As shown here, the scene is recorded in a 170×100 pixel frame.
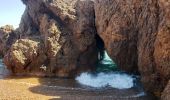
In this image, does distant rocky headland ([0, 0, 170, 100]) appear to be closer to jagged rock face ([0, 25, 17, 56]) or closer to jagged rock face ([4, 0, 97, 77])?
jagged rock face ([4, 0, 97, 77])

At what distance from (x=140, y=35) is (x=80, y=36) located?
6661 millimetres

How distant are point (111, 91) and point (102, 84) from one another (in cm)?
244

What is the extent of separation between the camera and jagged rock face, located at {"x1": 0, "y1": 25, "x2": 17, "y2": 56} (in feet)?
99.5

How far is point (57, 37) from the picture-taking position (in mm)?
24859

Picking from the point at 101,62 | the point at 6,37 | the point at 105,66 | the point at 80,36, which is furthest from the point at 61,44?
the point at 6,37

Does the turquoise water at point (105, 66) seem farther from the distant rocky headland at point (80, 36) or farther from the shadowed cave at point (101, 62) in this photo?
the distant rocky headland at point (80, 36)

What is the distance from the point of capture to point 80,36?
24984 millimetres

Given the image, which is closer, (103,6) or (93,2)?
(103,6)

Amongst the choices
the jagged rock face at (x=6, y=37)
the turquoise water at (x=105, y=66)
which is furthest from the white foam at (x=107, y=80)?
the jagged rock face at (x=6, y=37)

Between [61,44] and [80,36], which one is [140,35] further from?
[61,44]

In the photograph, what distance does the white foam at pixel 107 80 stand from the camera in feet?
71.2

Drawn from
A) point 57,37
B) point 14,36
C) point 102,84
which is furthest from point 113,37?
point 14,36

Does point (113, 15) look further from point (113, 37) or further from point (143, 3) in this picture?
point (143, 3)

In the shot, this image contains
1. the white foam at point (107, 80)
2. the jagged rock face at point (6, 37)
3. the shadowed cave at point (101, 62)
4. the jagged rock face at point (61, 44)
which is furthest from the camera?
the jagged rock face at point (6, 37)
